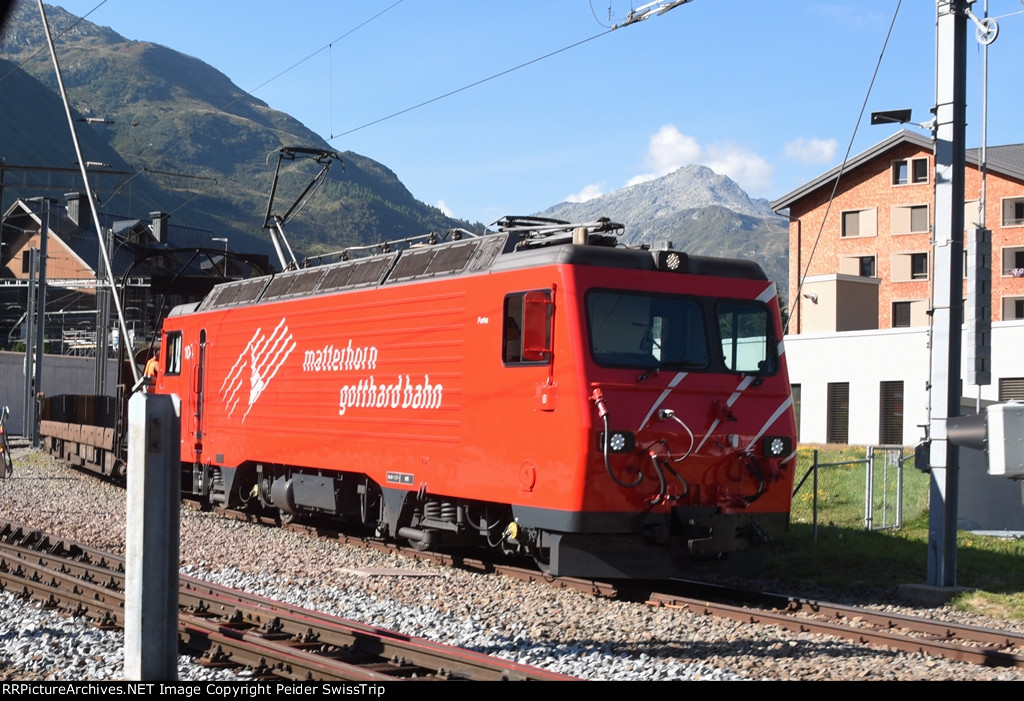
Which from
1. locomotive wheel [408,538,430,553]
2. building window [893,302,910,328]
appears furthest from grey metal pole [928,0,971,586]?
building window [893,302,910,328]

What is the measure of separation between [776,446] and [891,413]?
24.5 m

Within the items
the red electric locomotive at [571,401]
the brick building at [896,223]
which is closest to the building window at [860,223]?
the brick building at [896,223]

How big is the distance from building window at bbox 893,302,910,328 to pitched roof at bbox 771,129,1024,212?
22.8 ft

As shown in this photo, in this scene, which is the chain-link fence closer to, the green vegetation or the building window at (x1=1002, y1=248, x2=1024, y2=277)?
the green vegetation

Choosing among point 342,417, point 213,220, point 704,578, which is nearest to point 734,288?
point 704,578

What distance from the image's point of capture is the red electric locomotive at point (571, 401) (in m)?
10.4

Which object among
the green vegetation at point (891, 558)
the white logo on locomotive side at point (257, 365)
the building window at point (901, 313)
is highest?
the building window at point (901, 313)

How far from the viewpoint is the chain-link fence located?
49.5 feet

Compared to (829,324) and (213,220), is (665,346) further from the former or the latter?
(213,220)

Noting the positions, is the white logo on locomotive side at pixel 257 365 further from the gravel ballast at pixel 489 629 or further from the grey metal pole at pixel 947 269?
the grey metal pole at pixel 947 269

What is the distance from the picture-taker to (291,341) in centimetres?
1575

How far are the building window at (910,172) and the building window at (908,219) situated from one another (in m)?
1.23

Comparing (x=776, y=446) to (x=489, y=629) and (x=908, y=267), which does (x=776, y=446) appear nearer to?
(x=489, y=629)

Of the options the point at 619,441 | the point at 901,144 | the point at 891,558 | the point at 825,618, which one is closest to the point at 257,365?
the point at 619,441
